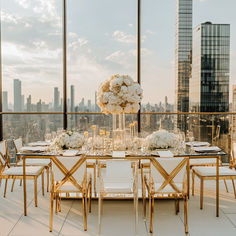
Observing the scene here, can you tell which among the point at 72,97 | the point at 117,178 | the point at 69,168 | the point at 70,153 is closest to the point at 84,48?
the point at 72,97

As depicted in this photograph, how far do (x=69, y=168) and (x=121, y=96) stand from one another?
3.39 feet

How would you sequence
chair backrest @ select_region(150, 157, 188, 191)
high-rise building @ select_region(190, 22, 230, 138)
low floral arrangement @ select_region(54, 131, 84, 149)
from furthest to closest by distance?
1. high-rise building @ select_region(190, 22, 230, 138)
2. low floral arrangement @ select_region(54, 131, 84, 149)
3. chair backrest @ select_region(150, 157, 188, 191)

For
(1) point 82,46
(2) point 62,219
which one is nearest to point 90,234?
(2) point 62,219

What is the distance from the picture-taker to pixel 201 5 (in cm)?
538

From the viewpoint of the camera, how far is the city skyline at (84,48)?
4992mm

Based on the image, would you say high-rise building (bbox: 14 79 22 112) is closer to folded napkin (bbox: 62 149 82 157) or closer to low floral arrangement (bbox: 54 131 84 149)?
low floral arrangement (bbox: 54 131 84 149)

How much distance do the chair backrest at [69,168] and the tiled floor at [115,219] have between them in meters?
0.56

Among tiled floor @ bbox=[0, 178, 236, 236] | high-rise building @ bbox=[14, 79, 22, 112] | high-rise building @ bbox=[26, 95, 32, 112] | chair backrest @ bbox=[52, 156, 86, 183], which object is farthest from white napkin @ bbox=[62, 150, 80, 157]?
high-rise building @ bbox=[14, 79, 22, 112]

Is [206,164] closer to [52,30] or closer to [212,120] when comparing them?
Result: [212,120]

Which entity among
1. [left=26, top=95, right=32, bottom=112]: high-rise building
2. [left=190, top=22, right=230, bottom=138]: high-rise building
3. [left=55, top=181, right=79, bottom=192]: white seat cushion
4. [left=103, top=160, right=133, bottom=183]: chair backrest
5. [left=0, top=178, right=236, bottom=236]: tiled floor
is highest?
[left=190, top=22, right=230, bottom=138]: high-rise building

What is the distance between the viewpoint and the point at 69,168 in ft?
8.87

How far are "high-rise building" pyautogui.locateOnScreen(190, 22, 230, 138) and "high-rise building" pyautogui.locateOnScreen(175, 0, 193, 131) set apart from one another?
11 centimetres

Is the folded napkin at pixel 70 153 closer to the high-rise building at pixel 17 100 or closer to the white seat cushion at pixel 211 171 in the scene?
the white seat cushion at pixel 211 171

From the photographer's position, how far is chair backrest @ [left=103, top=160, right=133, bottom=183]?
2.67m
